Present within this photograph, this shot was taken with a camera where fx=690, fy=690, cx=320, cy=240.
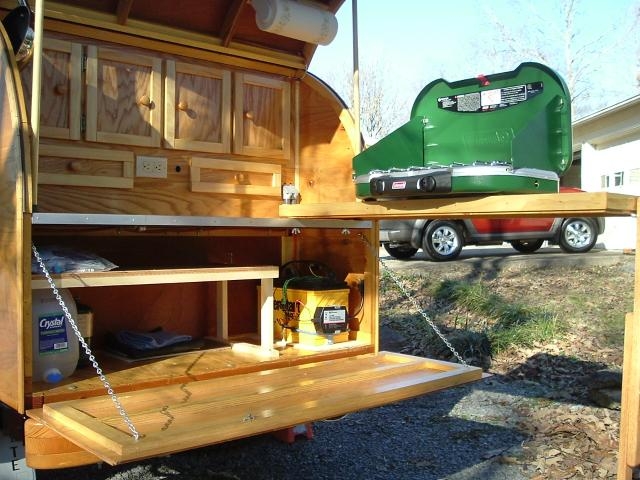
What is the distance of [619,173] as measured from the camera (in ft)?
45.6

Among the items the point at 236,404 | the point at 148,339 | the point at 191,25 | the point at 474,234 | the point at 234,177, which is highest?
the point at 191,25

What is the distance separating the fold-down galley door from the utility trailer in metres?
0.01

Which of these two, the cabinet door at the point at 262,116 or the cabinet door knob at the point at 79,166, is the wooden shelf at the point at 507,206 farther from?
A: the cabinet door knob at the point at 79,166

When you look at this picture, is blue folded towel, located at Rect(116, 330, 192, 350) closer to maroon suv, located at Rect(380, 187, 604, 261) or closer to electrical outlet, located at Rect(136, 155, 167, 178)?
electrical outlet, located at Rect(136, 155, 167, 178)

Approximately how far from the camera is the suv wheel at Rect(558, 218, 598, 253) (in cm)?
1333

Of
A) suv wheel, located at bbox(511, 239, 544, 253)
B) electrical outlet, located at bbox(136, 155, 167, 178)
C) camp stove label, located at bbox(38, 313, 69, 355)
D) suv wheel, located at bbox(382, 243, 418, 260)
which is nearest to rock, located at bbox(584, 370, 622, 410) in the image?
electrical outlet, located at bbox(136, 155, 167, 178)

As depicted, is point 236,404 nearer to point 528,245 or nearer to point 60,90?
point 60,90

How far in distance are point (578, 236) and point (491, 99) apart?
37.0ft

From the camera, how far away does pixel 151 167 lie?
3.87 meters

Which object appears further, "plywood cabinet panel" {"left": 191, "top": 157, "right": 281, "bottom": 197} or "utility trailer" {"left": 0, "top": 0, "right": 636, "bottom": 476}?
"plywood cabinet panel" {"left": 191, "top": 157, "right": 281, "bottom": 197}

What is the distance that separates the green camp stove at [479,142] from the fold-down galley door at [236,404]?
911mm

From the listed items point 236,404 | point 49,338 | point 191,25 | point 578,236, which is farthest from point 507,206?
point 578,236

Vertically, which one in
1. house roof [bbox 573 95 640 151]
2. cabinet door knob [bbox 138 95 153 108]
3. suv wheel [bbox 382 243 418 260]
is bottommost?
suv wheel [bbox 382 243 418 260]

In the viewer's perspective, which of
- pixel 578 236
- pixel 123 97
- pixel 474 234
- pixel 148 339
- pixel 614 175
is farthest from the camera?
pixel 614 175
